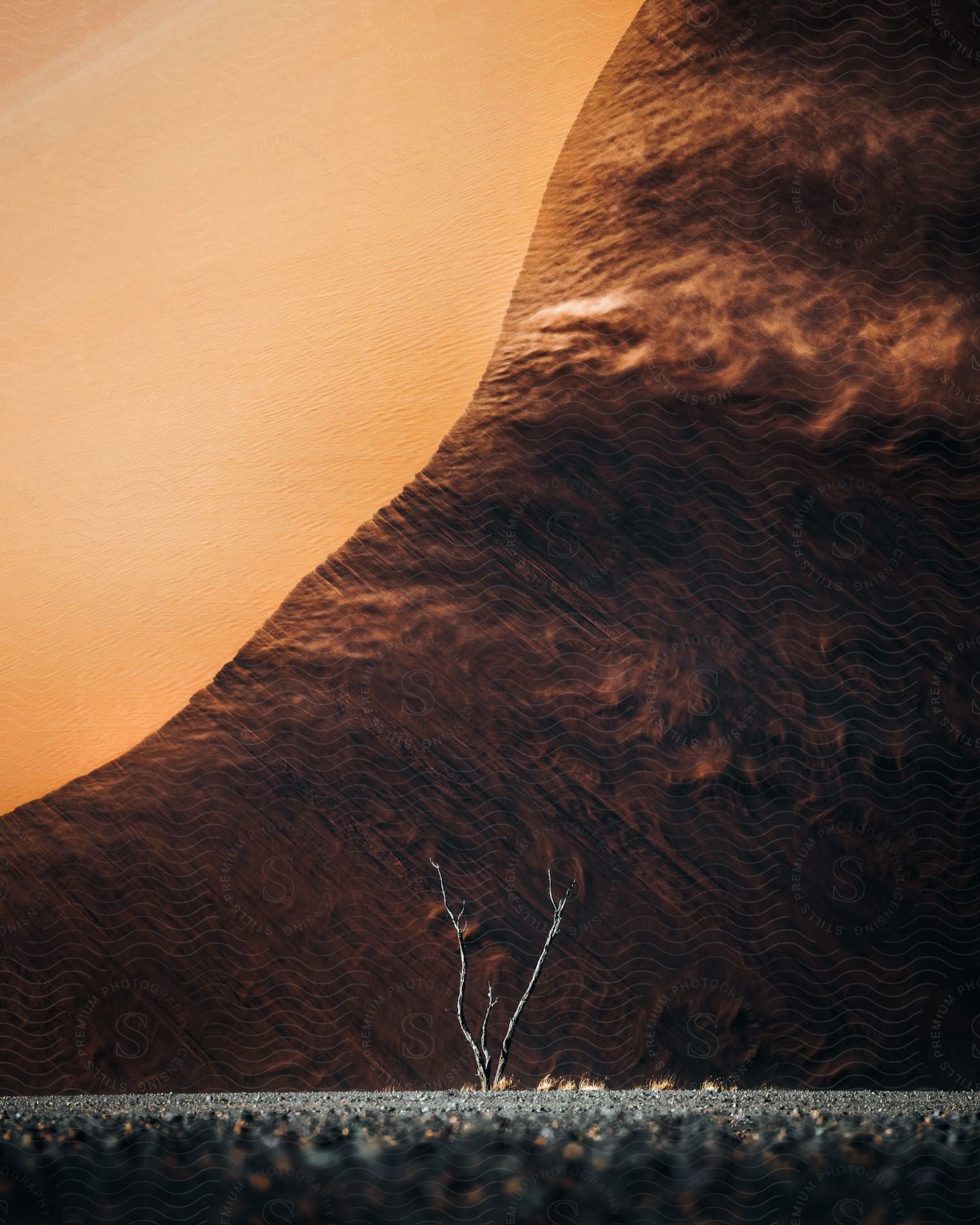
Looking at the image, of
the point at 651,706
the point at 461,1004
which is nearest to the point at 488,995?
the point at 461,1004

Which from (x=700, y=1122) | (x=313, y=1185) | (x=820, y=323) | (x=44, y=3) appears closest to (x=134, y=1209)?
(x=313, y=1185)

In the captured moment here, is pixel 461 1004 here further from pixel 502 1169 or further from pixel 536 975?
pixel 502 1169

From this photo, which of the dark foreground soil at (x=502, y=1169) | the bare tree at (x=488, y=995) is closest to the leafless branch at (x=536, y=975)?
the bare tree at (x=488, y=995)

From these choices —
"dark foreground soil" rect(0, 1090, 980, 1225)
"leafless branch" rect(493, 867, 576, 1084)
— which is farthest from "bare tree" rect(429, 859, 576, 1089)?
"dark foreground soil" rect(0, 1090, 980, 1225)

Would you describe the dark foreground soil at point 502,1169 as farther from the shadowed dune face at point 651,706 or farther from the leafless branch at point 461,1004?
the shadowed dune face at point 651,706

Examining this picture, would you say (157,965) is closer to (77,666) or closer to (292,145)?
(77,666)

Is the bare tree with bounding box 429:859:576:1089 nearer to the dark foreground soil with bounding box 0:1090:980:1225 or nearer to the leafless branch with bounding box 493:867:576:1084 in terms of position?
the leafless branch with bounding box 493:867:576:1084

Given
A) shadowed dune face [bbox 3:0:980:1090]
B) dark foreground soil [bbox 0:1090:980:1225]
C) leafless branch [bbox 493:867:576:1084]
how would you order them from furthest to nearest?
shadowed dune face [bbox 3:0:980:1090], leafless branch [bbox 493:867:576:1084], dark foreground soil [bbox 0:1090:980:1225]
